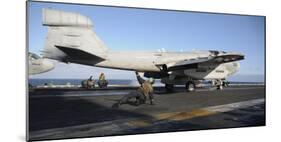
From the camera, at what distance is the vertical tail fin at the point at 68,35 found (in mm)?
3416

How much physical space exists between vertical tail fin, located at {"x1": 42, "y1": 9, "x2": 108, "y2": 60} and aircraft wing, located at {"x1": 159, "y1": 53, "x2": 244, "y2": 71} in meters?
0.73

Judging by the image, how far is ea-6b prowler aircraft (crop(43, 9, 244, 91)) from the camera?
3465 mm

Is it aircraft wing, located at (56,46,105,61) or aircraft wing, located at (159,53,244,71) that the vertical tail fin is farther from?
aircraft wing, located at (159,53,244,71)

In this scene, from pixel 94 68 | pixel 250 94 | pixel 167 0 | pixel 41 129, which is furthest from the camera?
pixel 250 94

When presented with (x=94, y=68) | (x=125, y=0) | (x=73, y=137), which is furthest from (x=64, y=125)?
(x=125, y=0)

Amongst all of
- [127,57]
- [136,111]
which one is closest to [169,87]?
[136,111]

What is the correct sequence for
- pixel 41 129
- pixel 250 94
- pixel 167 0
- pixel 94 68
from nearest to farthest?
pixel 41 129 → pixel 94 68 → pixel 167 0 → pixel 250 94

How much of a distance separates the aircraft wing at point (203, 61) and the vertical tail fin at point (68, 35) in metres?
0.73

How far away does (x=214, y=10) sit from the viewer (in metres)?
4.02

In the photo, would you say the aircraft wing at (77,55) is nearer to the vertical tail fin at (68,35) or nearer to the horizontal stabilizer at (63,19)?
the vertical tail fin at (68,35)

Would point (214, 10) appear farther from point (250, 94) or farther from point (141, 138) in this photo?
point (141, 138)

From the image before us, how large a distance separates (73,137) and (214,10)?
1.93 metres

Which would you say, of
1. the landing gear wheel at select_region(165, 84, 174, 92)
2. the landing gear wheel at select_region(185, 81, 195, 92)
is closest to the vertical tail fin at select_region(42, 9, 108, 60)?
the landing gear wheel at select_region(165, 84, 174, 92)

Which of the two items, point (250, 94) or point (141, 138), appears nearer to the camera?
point (141, 138)
